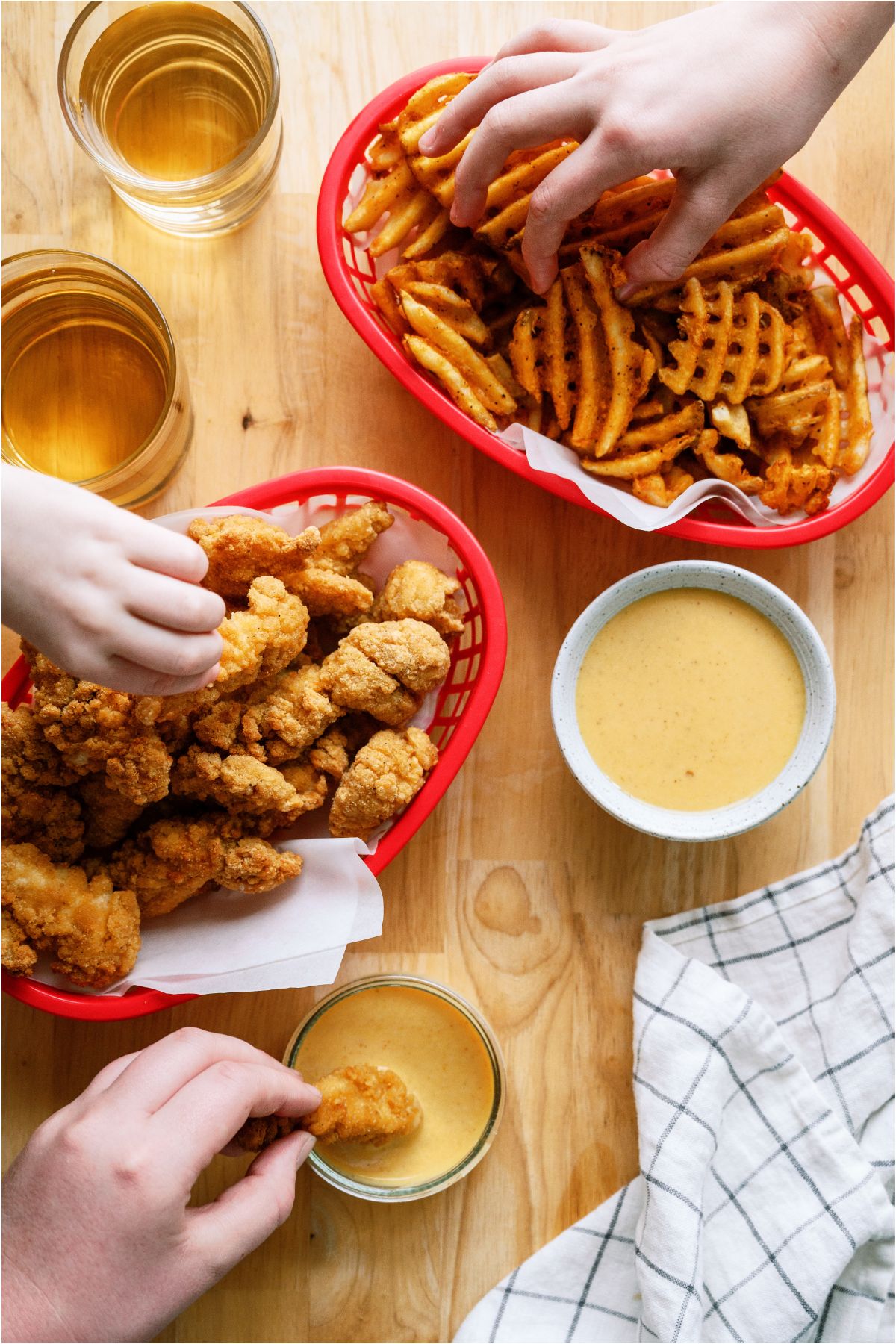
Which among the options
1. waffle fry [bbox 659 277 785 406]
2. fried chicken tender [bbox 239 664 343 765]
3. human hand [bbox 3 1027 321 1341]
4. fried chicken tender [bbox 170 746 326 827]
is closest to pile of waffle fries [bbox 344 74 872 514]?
waffle fry [bbox 659 277 785 406]

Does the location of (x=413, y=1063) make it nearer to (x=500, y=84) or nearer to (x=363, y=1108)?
(x=363, y=1108)

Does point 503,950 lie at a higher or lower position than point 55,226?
lower

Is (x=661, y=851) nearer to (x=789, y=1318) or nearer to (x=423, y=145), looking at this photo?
(x=789, y=1318)

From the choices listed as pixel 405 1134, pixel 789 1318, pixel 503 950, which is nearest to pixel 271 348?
pixel 503 950

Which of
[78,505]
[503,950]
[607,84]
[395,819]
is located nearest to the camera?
[78,505]

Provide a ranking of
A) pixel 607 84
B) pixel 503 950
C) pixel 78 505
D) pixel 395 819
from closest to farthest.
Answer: pixel 78 505 → pixel 607 84 → pixel 395 819 → pixel 503 950

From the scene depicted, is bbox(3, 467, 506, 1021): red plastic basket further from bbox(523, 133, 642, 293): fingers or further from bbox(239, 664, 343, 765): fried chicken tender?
bbox(523, 133, 642, 293): fingers

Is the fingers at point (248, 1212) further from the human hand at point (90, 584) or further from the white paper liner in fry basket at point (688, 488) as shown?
the white paper liner in fry basket at point (688, 488)
